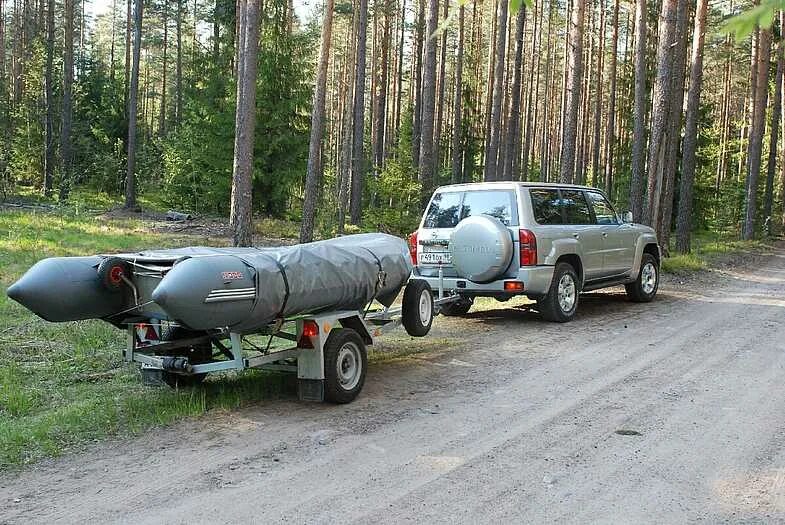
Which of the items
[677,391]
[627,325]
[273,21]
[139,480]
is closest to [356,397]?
[139,480]

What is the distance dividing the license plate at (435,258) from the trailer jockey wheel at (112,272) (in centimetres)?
531

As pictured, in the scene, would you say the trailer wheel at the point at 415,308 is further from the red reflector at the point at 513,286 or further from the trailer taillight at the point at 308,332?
the red reflector at the point at 513,286

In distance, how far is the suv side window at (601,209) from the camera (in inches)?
453

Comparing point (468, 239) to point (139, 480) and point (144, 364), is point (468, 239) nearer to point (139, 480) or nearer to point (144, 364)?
point (144, 364)

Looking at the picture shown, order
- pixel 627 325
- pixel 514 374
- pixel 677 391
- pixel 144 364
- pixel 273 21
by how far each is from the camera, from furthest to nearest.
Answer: pixel 273 21
pixel 627 325
pixel 514 374
pixel 677 391
pixel 144 364

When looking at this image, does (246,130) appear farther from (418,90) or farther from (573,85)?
(418,90)

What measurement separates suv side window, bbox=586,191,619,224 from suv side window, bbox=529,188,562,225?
1103 mm

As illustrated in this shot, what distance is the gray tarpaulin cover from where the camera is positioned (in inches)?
202

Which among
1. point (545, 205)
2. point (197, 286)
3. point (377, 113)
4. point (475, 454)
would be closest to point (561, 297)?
point (545, 205)

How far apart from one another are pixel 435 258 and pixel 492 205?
3.72 feet

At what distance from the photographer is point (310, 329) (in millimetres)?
6051

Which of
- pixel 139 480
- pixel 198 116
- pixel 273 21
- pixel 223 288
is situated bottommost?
pixel 139 480

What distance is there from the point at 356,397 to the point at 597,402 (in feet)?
7.23

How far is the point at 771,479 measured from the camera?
181 inches
